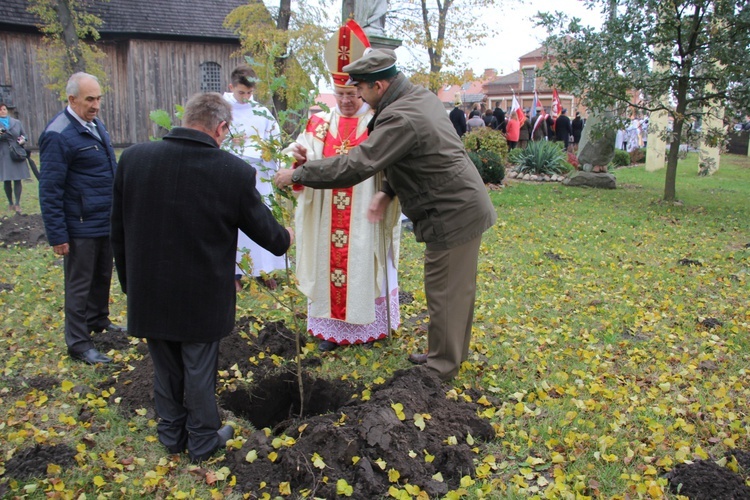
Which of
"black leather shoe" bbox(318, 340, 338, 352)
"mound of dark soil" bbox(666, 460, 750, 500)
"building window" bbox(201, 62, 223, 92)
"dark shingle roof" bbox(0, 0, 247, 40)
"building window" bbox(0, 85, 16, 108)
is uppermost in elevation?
"dark shingle roof" bbox(0, 0, 247, 40)

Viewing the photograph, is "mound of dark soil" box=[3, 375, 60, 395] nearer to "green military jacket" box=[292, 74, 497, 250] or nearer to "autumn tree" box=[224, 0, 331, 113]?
"green military jacket" box=[292, 74, 497, 250]

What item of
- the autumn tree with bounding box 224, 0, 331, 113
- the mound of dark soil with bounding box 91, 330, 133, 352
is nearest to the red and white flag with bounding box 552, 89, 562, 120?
the autumn tree with bounding box 224, 0, 331, 113

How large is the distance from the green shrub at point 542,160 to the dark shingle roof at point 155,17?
13331mm

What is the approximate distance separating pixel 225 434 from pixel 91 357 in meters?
1.70

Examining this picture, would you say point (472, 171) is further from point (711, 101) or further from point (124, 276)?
point (711, 101)

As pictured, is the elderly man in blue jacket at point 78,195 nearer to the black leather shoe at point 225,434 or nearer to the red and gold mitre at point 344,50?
the black leather shoe at point 225,434

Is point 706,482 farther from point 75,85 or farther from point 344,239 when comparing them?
point 75,85

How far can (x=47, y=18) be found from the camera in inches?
722

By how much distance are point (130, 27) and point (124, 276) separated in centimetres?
2181

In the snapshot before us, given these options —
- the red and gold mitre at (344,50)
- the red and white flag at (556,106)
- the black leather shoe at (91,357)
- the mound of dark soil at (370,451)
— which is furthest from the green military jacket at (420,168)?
the red and white flag at (556,106)

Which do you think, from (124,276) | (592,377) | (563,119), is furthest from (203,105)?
(563,119)

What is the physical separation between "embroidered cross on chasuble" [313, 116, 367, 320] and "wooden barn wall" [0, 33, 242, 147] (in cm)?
1821

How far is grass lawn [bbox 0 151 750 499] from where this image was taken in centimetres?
322

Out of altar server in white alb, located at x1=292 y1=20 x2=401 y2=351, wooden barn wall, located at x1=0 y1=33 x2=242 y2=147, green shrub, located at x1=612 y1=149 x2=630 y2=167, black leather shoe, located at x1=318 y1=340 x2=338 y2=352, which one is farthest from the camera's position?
wooden barn wall, located at x1=0 y1=33 x2=242 y2=147
